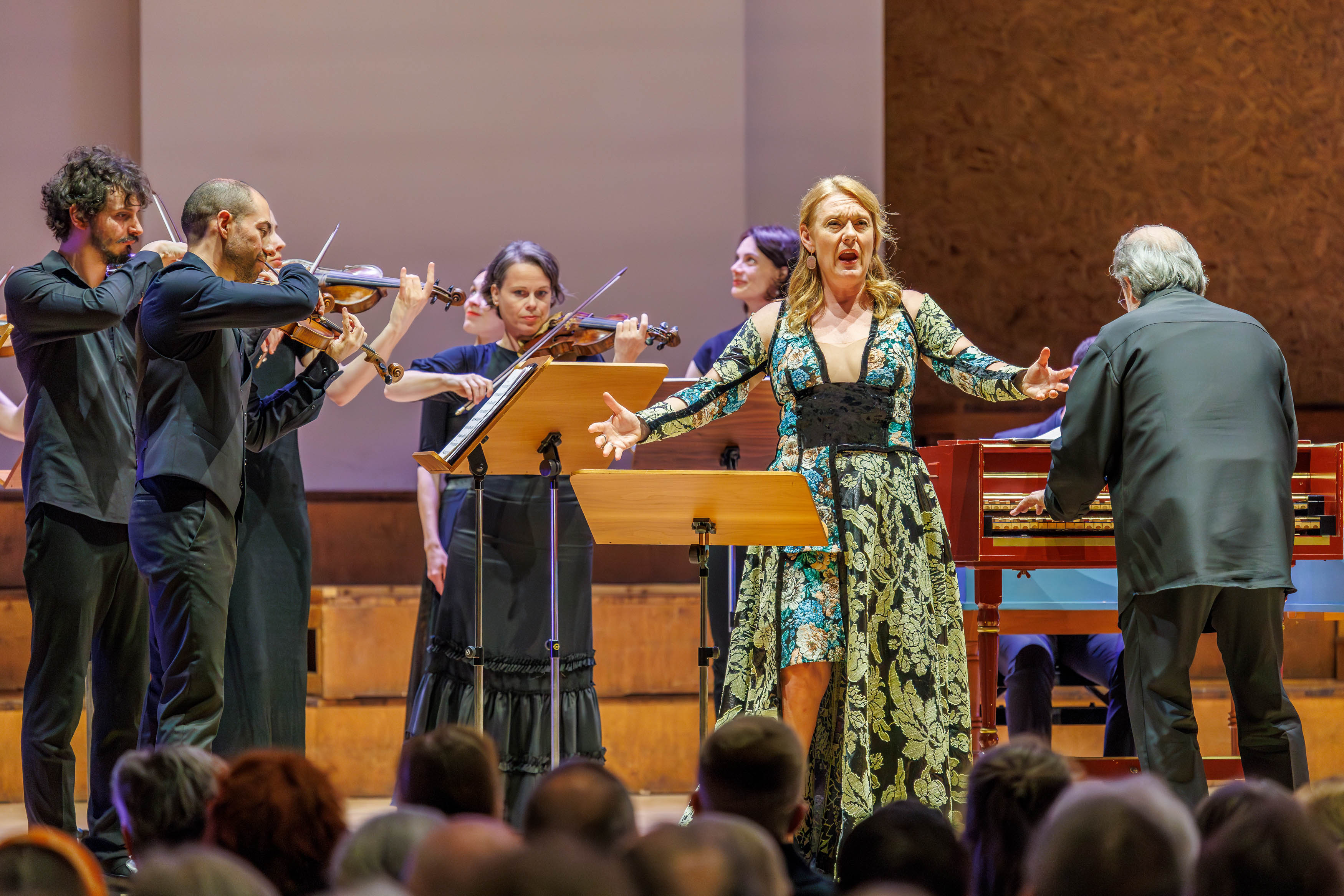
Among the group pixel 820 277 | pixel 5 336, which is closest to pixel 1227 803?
pixel 820 277

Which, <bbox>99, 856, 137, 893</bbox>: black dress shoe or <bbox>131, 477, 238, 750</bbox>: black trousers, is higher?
<bbox>131, 477, 238, 750</bbox>: black trousers

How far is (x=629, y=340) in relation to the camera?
4047 mm

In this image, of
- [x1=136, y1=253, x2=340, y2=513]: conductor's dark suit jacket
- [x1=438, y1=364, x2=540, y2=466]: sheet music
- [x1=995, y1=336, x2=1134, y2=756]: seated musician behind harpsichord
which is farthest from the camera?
[x1=995, y1=336, x2=1134, y2=756]: seated musician behind harpsichord

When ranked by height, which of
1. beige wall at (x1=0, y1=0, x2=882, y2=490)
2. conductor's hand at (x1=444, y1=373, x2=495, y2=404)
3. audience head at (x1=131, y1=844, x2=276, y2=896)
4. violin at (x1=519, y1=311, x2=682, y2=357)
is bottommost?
→ audience head at (x1=131, y1=844, x2=276, y2=896)

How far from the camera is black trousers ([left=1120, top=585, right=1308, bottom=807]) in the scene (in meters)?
2.97

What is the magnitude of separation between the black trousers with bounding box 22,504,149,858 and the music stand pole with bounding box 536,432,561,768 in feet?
3.33

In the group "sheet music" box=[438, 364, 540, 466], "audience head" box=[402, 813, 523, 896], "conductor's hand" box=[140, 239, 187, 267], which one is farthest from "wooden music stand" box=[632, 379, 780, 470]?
"audience head" box=[402, 813, 523, 896]

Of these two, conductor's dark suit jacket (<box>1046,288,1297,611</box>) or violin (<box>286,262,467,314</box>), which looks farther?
violin (<box>286,262,467,314</box>)

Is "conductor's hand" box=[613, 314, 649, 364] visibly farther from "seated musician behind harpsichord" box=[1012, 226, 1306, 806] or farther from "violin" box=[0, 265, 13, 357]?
"violin" box=[0, 265, 13, 357]

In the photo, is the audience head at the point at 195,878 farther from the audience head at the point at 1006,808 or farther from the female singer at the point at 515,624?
the female singer at the point at 515,624

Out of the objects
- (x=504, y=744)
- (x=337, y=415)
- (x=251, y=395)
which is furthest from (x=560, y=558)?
(x=337, y=415)

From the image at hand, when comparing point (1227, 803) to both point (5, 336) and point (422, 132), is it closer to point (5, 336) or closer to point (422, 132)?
point (5, 336)

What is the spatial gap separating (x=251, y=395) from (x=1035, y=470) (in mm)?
2096

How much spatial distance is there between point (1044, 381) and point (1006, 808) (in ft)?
4.41
